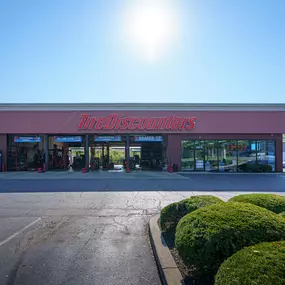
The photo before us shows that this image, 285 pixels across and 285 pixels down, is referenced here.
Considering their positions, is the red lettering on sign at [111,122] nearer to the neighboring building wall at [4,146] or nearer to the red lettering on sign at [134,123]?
the red lettering on sign at [134,123]

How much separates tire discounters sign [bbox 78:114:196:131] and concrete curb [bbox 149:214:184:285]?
704 inches

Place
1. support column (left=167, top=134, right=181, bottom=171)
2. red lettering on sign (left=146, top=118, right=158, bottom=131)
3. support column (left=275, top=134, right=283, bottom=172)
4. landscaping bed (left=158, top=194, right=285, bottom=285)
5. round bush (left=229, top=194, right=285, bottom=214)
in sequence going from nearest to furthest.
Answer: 1. landscaping bed (left=158, top=194, right=285, bottom=285)
2. round bush (left=229, top=194, right=285, bottom=214)
3. red lettering on sign (left=146, top=118, right=158, bottom=131)
4. support column (left=167, top=134, right=181, bottom=171)
5. support column (left=275, top=134, right=283, bottom=172)

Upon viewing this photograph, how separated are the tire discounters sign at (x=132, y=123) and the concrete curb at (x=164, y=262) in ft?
58.7

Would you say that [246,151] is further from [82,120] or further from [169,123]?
[82,120]

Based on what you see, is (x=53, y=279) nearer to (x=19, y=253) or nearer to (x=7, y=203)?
(x=19, y=253)

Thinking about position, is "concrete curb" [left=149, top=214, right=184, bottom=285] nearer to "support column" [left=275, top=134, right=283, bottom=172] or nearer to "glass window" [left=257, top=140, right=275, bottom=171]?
"glass window" [left=257, top=140, right=275, bottom=171]

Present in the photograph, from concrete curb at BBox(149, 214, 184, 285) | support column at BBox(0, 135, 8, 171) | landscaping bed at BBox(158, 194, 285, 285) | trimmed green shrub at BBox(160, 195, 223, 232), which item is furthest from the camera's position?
support column at BBox(0, 135, 8, 171)

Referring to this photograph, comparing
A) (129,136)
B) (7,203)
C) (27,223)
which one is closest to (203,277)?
(27,223)

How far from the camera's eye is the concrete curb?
352cm

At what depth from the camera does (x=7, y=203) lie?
9.37 meters

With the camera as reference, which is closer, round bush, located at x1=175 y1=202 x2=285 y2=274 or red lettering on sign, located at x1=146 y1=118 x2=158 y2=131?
round bush, located at x1=175 y1=202 x2=285 y2=274

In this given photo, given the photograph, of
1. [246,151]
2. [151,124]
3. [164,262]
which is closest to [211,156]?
[246,151]

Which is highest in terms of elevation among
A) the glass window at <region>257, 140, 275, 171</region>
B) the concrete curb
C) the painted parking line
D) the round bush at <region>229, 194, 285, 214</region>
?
the glass window at <region>257, 140, 275, 171</region>

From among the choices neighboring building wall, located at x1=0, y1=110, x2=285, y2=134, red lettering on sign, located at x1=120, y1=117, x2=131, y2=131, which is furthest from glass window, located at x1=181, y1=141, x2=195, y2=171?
red lettering on sign, located at x1=120, y1=117, x2=131, y2=131
